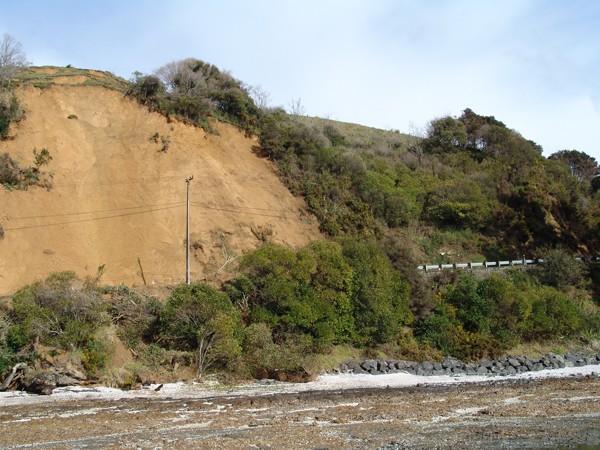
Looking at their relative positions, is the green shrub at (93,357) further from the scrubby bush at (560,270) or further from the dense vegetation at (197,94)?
the scrubby bush at (560,270)

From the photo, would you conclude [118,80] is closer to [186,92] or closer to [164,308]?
[186,92]

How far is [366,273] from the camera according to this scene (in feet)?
116

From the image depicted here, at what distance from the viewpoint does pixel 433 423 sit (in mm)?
19203

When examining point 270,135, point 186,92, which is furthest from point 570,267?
point 186,92

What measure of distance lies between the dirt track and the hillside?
1446cm

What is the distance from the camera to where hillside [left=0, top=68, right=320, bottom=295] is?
119ft

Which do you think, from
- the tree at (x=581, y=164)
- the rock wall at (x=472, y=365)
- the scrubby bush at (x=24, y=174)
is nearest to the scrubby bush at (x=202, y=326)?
the rock wall at (x=472, y=365)

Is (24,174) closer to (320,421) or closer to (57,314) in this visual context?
(57,314)

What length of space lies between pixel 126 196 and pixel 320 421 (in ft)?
84.4

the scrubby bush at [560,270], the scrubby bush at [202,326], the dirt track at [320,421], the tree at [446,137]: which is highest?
the tree at [446,137]

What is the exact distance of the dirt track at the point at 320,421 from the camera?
54.4 feet

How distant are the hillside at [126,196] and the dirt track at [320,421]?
1446 cm

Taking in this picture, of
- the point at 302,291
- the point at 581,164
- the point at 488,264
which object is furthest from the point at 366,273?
the point at 581,164

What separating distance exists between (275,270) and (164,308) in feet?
20.4
